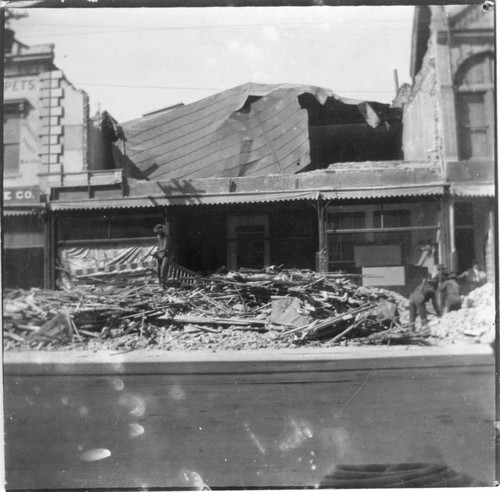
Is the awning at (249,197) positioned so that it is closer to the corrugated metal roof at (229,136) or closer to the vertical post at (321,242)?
the vertical post at (321,242)

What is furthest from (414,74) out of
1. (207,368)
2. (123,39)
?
(207,368)

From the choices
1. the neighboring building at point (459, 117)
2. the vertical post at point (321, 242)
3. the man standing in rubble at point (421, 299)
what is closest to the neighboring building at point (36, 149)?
the vertical post at point (321, 242)

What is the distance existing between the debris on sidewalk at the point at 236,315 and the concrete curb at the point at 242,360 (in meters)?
0.09

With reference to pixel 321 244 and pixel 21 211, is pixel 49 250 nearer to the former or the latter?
pixel 21 211

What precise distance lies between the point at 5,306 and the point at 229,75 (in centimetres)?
337

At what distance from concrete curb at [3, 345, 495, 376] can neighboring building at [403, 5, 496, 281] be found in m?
0.95

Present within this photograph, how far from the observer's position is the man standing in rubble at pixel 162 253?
4.41 meters

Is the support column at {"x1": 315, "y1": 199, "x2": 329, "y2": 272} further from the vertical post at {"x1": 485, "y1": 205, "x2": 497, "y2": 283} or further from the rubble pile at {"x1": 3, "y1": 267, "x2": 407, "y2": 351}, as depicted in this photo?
the vertical post at {"x1": 485, "y1": 205, "x2": 497, "y2": 283}

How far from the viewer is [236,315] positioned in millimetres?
4340

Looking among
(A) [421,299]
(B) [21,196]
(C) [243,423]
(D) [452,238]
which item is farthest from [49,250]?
(D) [452,238]

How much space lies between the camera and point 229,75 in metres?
4.36

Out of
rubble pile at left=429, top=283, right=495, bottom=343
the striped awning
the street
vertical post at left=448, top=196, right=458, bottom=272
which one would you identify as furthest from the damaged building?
the street

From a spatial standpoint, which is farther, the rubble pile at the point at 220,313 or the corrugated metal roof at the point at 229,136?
the corrugated metal roof at the point at 229,136

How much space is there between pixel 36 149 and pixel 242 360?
10.4ft
